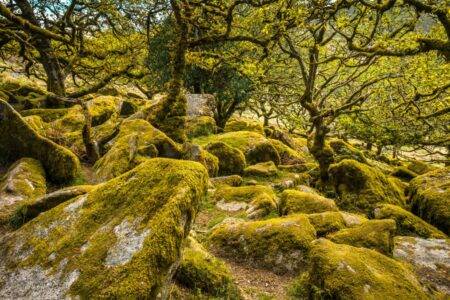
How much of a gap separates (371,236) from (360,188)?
6528 mm

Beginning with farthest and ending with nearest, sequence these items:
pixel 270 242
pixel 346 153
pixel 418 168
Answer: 1. pixel 418 168
2. pixel 346 153
3. pixel 270 242

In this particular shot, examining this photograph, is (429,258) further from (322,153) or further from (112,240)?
(112,240)

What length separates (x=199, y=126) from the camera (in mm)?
24312

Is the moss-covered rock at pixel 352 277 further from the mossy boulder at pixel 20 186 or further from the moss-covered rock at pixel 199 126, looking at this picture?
the moss-covered rock at pixel 199 126

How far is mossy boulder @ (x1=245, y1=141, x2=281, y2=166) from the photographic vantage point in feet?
69.6

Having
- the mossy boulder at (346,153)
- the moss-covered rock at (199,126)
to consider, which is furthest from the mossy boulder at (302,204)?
the moss-covered rock at (199,126)

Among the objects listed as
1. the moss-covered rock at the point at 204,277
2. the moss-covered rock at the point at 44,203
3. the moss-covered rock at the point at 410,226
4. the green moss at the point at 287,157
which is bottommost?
the green moss at the point at 287,157

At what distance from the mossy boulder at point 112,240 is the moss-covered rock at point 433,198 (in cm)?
1146

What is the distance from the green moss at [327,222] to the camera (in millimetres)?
11508

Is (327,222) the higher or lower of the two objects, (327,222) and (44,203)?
the lower

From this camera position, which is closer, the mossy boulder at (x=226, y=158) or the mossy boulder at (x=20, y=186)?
the mossy boulder at (x=20, y=186)

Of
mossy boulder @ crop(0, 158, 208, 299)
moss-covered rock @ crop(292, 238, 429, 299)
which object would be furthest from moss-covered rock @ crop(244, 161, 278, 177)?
mossy boulder @ crop(0, 158, 208, 299)

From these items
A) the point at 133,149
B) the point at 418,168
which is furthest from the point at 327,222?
the point at 418,168

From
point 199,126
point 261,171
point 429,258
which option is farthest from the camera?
point 199,126
